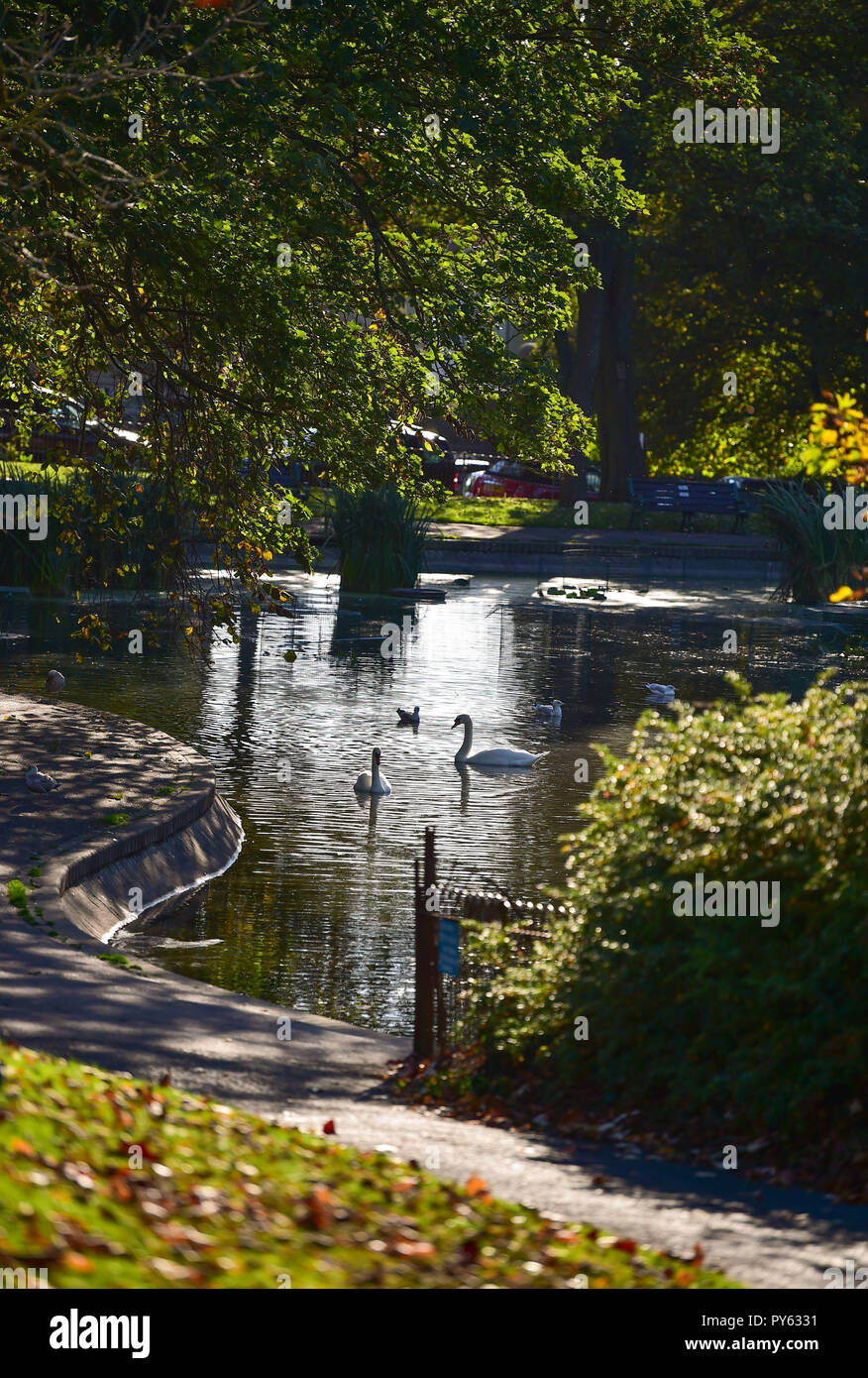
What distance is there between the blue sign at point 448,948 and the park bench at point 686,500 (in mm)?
36152

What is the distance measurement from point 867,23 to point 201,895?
3862 centimetres

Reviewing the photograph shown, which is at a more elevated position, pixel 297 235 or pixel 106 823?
pixel 297 235

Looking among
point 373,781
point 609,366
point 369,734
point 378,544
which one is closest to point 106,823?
point 373,781

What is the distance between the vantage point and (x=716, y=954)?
676 cm

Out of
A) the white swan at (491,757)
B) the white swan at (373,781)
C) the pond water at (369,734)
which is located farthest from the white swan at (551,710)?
the white swan at (373,781)

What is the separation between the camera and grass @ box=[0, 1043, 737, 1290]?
14.4 feet

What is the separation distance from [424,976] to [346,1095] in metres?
0.88

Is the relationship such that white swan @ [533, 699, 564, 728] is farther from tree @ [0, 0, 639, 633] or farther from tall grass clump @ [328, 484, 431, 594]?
tall grass clump @ [328, 484, 431, 594]

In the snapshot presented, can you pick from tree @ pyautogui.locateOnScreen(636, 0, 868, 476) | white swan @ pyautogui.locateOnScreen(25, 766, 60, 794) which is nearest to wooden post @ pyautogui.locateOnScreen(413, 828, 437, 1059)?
white swan @ pyautogui.locateOnScreen(25, 766, 60, 794)

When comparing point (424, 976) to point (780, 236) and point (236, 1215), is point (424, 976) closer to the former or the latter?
point (236, 1215)

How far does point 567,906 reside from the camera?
781 centimetres

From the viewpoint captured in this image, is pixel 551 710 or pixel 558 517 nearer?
pixel 551 710

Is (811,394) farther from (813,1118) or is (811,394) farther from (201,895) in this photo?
(813,1118)

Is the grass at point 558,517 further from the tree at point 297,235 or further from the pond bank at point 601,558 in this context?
the tree at point 297,235
